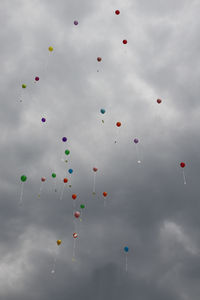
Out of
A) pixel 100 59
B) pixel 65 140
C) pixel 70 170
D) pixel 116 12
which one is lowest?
pixel 70 170

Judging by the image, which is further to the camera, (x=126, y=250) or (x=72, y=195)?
(x=126, y=250)

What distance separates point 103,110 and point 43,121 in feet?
18.7

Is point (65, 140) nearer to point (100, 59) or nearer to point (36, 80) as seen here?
point (36, 80)

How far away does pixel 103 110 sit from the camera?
31312 mm

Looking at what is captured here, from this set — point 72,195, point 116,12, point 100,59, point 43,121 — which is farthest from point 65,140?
point 116,12

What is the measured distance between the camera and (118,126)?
104ft

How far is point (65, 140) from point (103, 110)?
4.56 meters

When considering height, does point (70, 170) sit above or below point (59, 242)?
above

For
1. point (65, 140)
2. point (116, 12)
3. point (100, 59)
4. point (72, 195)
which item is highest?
point (116, 12)

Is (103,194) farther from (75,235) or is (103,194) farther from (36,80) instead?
(36,80)

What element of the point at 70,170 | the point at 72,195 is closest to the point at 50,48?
the point at 70,170

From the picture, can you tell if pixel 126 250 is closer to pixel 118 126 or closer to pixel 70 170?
pixel 70 170

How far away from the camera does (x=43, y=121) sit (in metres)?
30.8

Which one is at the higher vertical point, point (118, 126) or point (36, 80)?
point (36, 80)
